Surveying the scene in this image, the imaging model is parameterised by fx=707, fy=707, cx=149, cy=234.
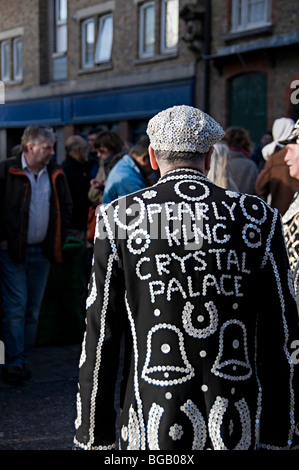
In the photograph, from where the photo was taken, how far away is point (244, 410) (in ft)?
7.39

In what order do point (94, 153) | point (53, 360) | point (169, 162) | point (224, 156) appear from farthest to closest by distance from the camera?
point (94, 153)
point (53, 360)
point (224, 156)
point (169, 162)

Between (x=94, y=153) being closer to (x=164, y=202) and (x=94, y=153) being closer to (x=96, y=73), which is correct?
(x=164, y=202)

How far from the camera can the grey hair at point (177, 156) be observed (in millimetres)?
2287

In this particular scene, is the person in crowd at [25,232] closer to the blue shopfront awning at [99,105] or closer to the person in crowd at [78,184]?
the person in crowd at [78,184]

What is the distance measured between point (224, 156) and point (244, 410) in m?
3.02

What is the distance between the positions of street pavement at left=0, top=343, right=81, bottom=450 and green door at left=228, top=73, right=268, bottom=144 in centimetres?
1046

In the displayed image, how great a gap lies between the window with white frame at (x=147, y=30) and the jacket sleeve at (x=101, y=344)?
17.3 metres

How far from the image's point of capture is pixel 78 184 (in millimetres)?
7941

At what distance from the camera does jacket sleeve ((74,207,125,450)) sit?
2283 millimetres

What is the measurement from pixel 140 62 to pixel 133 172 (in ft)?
45.9

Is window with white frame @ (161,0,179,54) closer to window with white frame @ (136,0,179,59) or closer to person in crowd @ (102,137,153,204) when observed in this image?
window with white frame @ (136,0,179,59)
